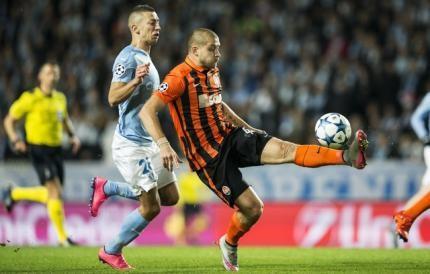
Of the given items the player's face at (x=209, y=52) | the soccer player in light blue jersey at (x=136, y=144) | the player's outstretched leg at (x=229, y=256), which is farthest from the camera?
the soccer player in light blue jersey at (x=136, y=144)

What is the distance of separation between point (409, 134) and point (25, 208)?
703cm

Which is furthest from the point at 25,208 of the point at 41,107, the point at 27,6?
the point at 27,6

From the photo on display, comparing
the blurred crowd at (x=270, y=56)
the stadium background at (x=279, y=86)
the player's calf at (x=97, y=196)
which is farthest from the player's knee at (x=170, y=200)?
the blurred crowd at (x=270, y=56)

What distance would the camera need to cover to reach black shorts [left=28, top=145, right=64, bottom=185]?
489 inches

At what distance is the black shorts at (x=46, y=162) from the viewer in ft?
40.8

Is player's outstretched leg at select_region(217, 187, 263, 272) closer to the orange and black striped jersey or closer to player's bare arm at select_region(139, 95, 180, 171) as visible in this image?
the orange and black striped jersey

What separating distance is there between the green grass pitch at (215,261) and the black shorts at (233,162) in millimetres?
786

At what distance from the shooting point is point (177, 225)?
1557 cm

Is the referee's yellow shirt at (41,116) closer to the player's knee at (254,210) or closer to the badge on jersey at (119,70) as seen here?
the badge on jersey at (119,70)

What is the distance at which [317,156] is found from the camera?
7867mm

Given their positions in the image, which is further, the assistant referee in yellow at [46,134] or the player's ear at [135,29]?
the assistant referee in yellow at [46,134]

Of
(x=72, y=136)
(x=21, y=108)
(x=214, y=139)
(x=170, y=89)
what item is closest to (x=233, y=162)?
(x=214, y=139)

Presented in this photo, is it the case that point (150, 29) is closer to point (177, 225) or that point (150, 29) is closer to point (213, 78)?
point (213, 78)

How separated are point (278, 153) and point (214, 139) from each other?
61 cm
